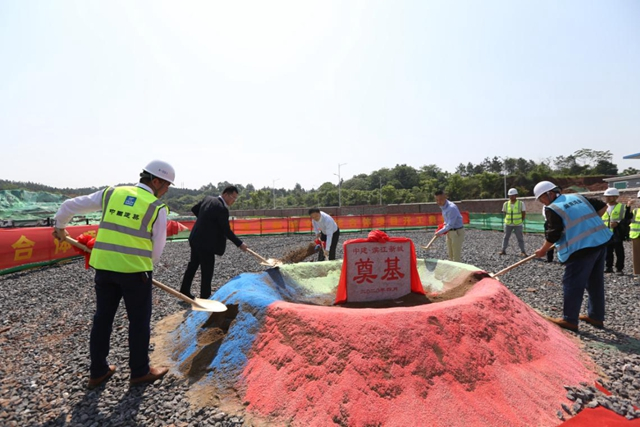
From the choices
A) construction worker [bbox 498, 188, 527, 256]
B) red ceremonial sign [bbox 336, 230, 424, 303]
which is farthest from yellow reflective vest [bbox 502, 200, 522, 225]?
red ceremonial sign [bbox 336, 230, 424, 303]

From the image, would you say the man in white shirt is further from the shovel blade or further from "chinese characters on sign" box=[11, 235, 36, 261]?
"chinese characters on sign" box=[11, 235, 36, 261]

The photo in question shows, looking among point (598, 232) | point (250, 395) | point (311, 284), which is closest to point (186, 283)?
point (311, 284)

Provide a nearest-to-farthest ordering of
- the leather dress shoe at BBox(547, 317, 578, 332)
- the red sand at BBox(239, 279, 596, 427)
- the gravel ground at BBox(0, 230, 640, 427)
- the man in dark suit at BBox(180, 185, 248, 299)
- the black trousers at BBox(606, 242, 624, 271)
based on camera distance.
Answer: the red sand at BBox(239, 279, 596, 427) → the gravel ground at BBox(0, 230, 640, 427) → the leather dress shoe at BBox(547, 317, 578, 332) → the man in dark suit at BBox(180, 185, 248, 299) → the black trousers at BBox(606, 242, 624, 271)

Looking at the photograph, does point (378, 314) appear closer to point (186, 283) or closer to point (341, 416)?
point (341, 416)

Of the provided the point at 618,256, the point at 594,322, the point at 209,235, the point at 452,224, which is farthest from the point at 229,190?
the point at 618,256

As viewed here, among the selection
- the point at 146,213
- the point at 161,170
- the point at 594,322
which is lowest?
the point at 594,322

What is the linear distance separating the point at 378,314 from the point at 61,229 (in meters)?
3.00

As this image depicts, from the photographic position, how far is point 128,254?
9.58 ft

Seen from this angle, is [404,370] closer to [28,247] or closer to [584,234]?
[584,234]

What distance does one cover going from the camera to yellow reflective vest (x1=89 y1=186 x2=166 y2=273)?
290 centimetres

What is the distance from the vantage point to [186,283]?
5.36m

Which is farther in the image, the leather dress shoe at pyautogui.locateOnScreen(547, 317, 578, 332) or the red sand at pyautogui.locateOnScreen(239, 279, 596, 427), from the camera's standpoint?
the leather dress shoe at pyautogui.locateOnScreen(547, 317, 578, 332)

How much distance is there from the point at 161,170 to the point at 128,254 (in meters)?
0.84

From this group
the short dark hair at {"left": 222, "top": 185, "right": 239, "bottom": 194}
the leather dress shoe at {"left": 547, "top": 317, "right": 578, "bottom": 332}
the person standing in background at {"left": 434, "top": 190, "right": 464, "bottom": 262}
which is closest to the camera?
the leather dress shoe at {"left": 547, "top": 317, "right": 578, "bottom": 332}
